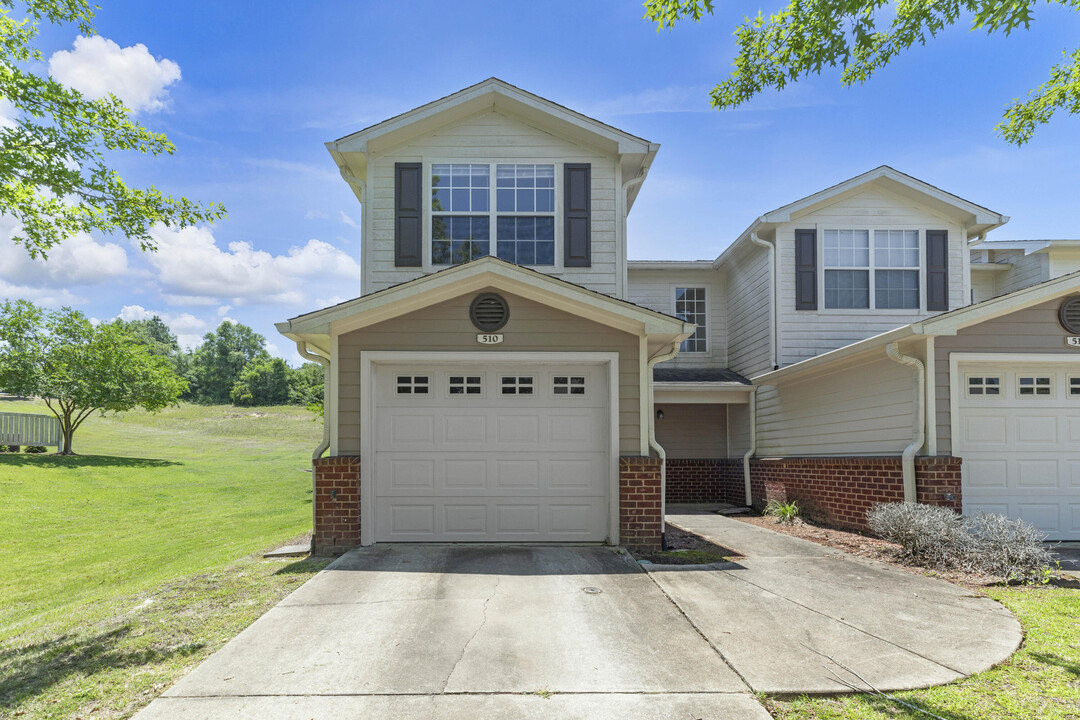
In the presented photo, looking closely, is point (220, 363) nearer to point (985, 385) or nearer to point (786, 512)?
point (786, 512)

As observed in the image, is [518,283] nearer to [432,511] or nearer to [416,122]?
[432,511]

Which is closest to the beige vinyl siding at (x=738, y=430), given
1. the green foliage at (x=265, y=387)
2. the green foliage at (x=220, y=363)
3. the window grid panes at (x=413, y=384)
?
the window grid panes at (x=413, y=384)

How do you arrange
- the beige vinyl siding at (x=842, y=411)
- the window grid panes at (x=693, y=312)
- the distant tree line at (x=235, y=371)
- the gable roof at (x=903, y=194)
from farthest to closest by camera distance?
the distant tree line at (x=235, y=371) < the window grid panes at (x=693, y=312) < the gable roof at (x=903, y=194) < the beige vinyl siding at (x=842, y=411)

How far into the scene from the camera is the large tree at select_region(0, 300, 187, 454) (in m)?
21.2

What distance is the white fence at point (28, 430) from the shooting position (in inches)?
840

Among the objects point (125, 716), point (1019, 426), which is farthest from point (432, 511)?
point (1019, 426)

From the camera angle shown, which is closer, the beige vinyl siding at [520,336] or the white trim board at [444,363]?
the white trim board at [444,363]

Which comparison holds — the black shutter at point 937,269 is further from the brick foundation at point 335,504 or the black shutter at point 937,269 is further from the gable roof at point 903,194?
the brick foundation at point 335,504

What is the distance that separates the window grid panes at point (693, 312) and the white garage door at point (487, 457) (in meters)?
7.96

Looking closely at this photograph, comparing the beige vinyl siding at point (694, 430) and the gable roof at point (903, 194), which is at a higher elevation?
the gable roof at point (903, 194)

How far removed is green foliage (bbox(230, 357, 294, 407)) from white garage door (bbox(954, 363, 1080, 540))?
56351mm

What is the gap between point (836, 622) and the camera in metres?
5.51

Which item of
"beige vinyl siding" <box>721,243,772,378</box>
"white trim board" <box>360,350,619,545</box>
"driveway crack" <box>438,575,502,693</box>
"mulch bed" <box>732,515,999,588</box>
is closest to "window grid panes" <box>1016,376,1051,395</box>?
"mulch bed" <box>732,515,999,588</box>

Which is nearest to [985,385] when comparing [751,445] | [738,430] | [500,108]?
[751,445]
